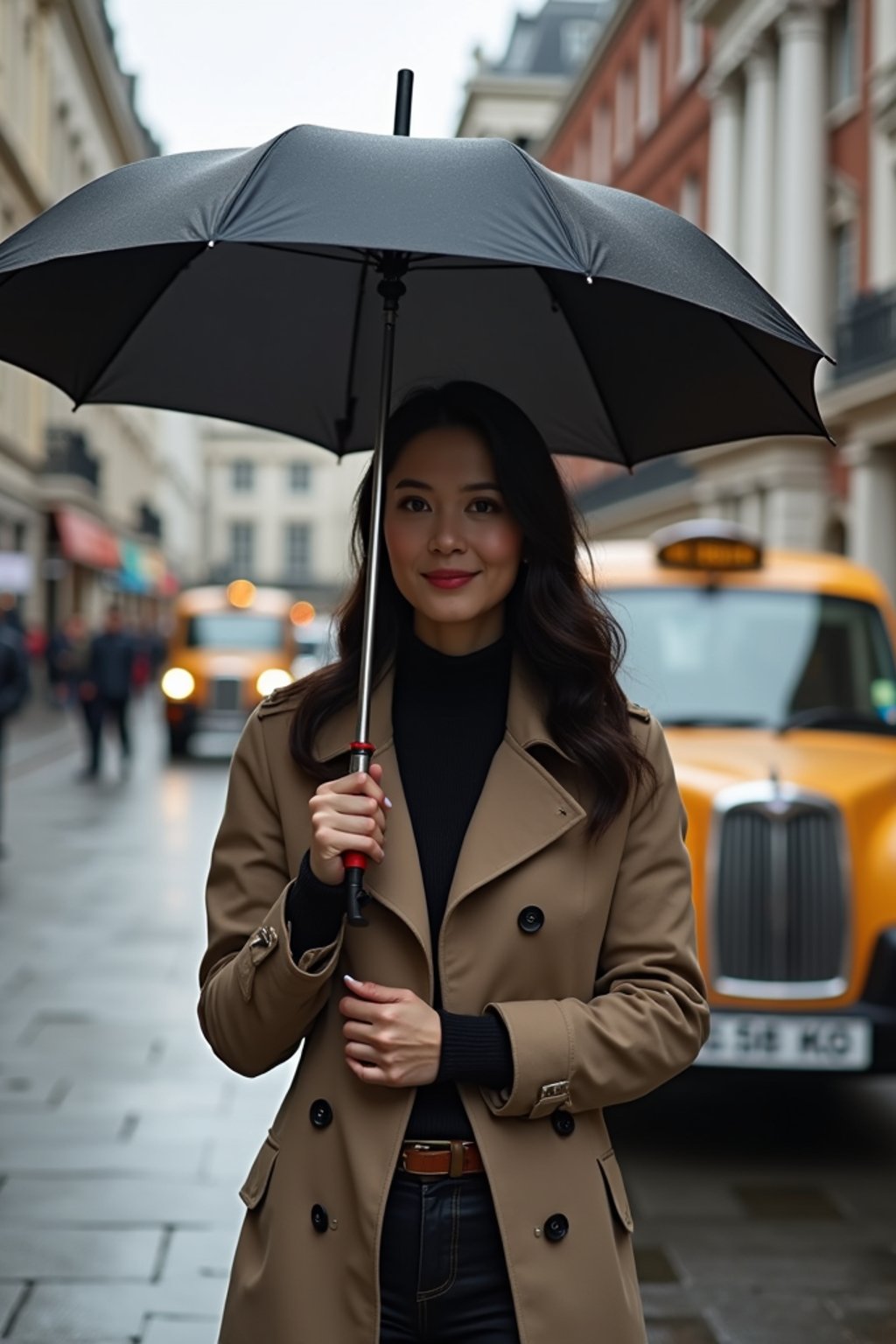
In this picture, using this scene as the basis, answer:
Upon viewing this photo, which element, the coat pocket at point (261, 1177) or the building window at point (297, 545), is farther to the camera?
the building window at point (297, 545)

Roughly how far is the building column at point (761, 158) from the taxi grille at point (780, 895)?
28.3 meters

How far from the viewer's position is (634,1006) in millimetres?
2375

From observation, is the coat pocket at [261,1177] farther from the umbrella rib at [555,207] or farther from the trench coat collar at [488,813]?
the umbrella rib at [555,207]

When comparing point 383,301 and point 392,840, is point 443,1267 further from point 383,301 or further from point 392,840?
point 383,301

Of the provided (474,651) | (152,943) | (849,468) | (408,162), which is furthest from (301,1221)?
(849,468)

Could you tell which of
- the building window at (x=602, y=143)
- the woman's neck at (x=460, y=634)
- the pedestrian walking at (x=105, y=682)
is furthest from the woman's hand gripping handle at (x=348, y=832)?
the building window at (x=602, y=143)

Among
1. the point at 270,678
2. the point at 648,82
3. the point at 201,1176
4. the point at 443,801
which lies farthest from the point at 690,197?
the point at 443,801

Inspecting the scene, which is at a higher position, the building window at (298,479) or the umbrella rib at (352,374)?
the building window at (298,479)

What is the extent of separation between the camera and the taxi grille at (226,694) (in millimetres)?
25359

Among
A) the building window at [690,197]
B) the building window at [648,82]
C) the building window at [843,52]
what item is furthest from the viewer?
the building window at [648,82]

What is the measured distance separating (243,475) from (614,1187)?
106292mm

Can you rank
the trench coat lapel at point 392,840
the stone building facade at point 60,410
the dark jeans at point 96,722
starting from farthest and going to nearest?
the stone building facade at point 60,410 → the dark jeans at point 96,722 → the trench coat lapel at point 392,840

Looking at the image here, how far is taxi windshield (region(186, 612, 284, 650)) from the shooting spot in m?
26.4

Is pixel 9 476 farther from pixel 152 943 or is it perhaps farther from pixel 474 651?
pixel 474 651
